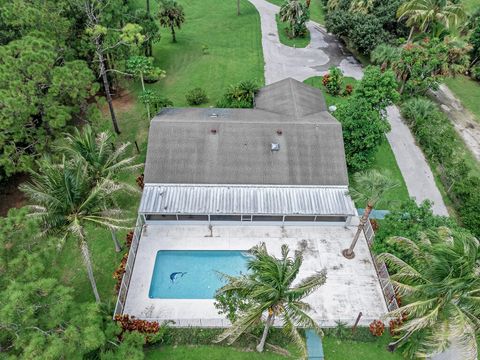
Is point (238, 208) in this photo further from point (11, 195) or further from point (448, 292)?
point (11, 195)

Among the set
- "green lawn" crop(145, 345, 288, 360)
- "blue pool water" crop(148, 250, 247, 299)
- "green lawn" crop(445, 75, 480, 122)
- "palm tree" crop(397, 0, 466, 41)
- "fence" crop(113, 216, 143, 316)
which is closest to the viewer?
"green lawn" crop(145, 345, 288, 360)

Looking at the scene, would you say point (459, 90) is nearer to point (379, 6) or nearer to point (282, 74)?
point (379, 6)

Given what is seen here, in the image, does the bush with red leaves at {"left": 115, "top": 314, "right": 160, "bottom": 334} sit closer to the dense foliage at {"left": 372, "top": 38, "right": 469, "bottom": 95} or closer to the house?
the house

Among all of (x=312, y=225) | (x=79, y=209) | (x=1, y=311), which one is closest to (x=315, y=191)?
(x=312, y=225)

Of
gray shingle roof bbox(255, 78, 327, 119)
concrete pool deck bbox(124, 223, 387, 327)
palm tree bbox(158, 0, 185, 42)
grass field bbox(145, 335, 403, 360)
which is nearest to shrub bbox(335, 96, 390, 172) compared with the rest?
gray shingle roof bbox(255, 78, 327, 119)

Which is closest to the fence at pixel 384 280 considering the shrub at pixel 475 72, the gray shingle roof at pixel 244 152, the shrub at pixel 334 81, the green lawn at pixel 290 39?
the gray shingle roof at pixel 244 152

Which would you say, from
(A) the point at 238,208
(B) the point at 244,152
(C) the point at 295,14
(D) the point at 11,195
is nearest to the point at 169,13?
(C) the point at 295,14
